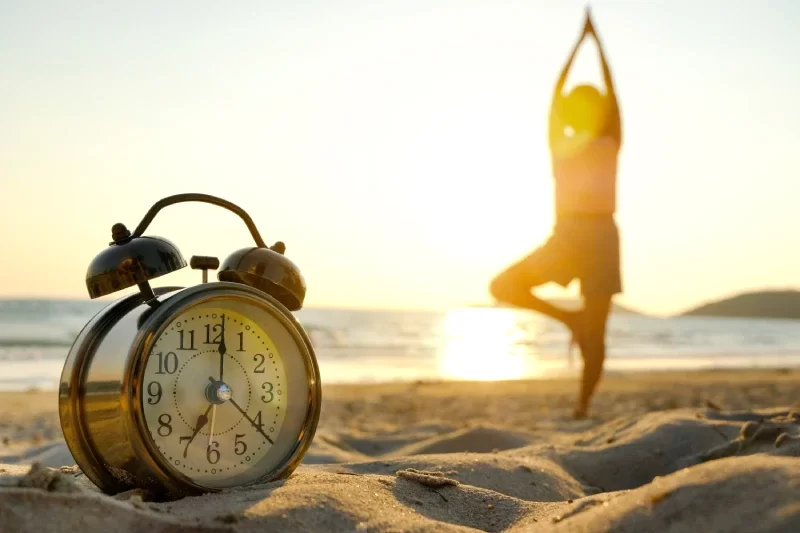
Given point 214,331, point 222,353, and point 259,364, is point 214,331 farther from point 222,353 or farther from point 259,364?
point 259,364

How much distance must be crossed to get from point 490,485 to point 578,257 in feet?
9.18

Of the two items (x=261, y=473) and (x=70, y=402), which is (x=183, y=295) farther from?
(x=261, y=473)

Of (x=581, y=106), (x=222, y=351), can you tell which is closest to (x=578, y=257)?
(x=581, y=106)

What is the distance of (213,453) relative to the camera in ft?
7.32

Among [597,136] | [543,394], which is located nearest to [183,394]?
[597,136]

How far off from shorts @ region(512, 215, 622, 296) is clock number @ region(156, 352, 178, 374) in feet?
11.0

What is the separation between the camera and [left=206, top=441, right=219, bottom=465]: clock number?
7.30 feet

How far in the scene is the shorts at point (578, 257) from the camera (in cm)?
523

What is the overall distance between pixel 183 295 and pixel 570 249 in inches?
140

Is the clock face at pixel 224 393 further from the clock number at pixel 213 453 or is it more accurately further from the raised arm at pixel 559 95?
the raised arm at pixel 559 95

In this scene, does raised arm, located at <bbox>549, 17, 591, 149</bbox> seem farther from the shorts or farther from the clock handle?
the clock handle

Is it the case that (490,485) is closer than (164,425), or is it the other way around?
(164,425)

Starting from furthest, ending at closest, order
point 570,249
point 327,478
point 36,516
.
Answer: point 570,249
point 327,478
point 36,516

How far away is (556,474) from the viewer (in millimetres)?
3051
